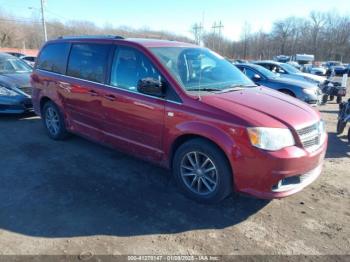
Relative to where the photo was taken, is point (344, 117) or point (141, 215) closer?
point (141, 215)

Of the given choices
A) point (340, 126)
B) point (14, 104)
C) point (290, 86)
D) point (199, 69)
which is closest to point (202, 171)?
point (199, 69)

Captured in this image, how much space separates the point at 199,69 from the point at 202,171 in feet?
4.92

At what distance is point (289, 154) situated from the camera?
3.23 m

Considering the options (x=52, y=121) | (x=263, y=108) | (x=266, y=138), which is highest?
(x=263, y=108)

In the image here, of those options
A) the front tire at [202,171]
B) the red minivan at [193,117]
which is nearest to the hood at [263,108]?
the red minivan at [193,117]

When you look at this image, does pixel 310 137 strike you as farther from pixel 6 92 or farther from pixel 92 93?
pixel 6 92

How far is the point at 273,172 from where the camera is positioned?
3.21 metres

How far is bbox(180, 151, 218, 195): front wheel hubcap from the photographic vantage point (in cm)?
368

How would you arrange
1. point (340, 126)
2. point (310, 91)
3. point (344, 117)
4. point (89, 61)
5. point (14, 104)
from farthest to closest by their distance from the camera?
point (310, 91) < point (14, 104) < point (340, 126) < point (344, 117) < point (89, 61)

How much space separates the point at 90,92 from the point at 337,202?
385 cm

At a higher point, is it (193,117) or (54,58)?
(54,58)

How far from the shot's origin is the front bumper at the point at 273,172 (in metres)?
3.20

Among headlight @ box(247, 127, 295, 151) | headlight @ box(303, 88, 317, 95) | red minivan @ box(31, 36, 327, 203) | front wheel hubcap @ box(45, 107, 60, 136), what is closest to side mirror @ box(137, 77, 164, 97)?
red minivan @ box(31, 36, 327, 203)

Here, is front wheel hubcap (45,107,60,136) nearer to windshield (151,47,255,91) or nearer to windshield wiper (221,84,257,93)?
windshield (151,47,255,91)
